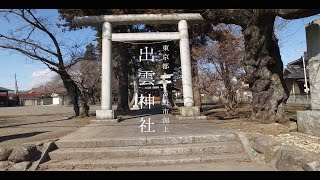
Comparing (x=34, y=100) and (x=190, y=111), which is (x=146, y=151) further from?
(x=34, y=100)

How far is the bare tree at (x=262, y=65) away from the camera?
9.09m

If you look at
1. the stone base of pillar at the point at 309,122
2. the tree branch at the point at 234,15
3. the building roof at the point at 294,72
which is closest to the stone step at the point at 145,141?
the stone base of pillar at the point at 309,122

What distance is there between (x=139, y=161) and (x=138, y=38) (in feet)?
24.9

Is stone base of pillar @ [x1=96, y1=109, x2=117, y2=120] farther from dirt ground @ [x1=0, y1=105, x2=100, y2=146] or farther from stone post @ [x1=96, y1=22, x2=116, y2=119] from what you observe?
dirt ground @ [x1=0, y1=105, x2=100, y2=146]

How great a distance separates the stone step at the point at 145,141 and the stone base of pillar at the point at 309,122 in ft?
5.44

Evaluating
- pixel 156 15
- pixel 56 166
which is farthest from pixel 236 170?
pixel 156 15

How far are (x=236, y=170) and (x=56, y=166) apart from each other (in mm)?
3646

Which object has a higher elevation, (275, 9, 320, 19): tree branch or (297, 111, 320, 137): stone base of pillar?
(275, 9, 320, 19): tree branch

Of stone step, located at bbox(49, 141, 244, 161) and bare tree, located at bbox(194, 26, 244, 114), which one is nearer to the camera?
stone step, located at bbox(49, 141, 244, 161)

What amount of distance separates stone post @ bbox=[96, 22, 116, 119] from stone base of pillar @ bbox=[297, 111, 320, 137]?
25.0 feet

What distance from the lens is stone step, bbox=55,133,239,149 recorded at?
6699 millimetres

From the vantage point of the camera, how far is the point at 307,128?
21.8 ft

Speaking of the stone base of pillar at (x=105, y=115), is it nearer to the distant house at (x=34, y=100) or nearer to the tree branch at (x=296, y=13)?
the tree branch at (x=296, y=13)

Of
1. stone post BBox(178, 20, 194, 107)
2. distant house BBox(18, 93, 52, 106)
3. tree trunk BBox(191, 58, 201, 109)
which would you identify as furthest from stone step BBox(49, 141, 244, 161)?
distant house BBox(18, 93, 52, 106)
